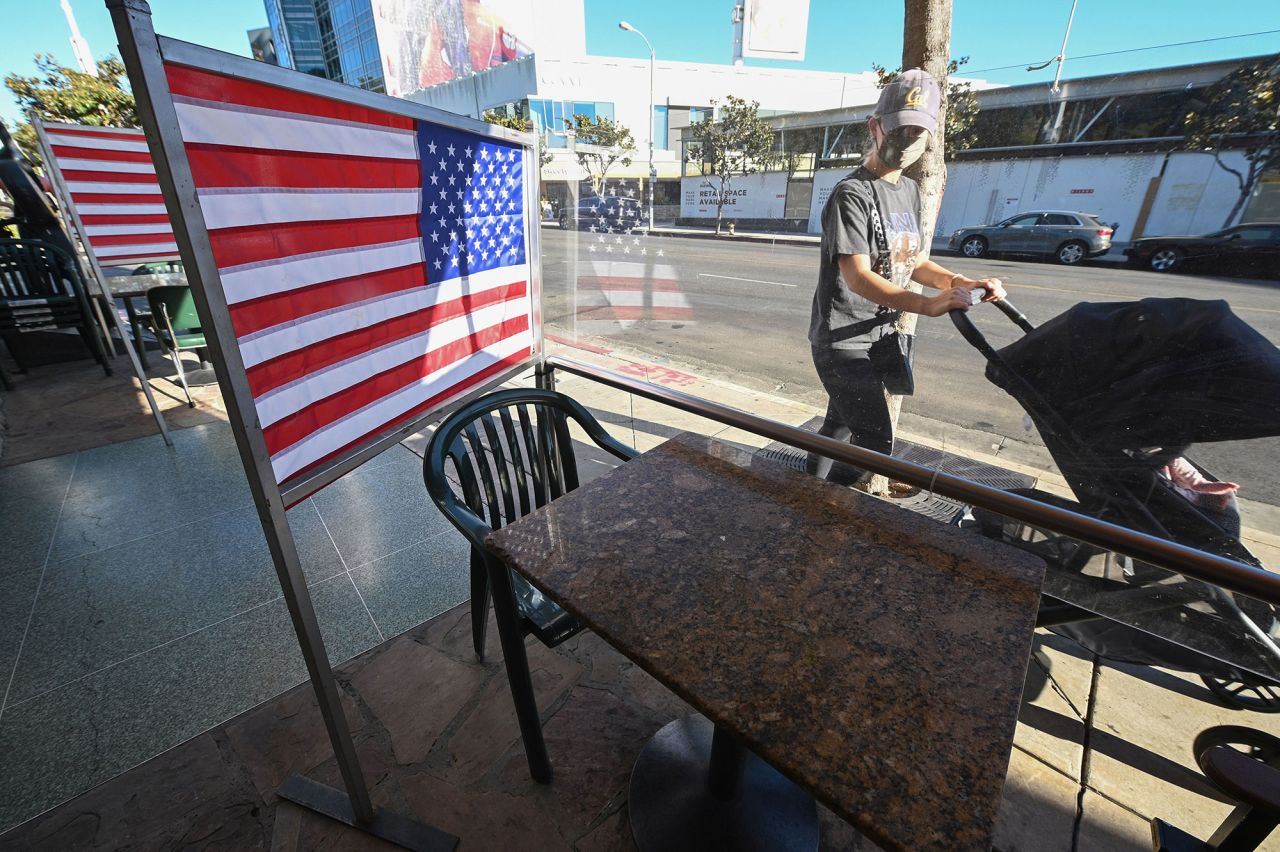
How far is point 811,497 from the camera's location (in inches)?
62.0

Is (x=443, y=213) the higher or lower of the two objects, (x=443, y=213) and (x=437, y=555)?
the higher

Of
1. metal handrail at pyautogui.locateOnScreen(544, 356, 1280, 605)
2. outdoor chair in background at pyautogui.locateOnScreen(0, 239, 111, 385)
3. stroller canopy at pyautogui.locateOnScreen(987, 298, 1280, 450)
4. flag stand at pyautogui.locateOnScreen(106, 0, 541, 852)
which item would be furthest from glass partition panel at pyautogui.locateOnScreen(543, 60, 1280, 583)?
outdoor chair in background at pyautogui.locateOnScreen(0, 239, 111, 385)

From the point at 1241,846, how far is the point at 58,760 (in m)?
3.19

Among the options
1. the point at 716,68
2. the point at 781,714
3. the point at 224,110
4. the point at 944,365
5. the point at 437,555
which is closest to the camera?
the point at 781,714

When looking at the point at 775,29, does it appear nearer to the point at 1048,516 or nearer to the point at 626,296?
the point at 626,296

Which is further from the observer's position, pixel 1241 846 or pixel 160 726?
pixel 160 726

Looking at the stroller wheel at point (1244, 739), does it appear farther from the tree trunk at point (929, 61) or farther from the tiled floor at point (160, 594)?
the tiled floor at point (160, 594)

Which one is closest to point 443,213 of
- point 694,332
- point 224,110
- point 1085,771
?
point 224,110

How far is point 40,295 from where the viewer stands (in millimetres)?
5598

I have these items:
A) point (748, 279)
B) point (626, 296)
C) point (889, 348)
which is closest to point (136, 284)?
point (626, 296)

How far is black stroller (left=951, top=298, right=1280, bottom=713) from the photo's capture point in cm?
176

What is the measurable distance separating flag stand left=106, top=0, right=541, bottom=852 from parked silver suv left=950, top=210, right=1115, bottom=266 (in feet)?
10.7

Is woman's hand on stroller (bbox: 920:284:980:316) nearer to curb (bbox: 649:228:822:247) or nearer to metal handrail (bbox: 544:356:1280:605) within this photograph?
metal handrail (bbox: 544:356:1280:605)

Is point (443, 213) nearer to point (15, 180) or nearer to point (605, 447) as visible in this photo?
point (605, 447)
